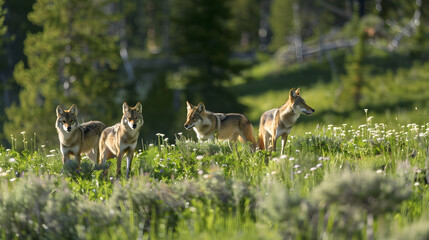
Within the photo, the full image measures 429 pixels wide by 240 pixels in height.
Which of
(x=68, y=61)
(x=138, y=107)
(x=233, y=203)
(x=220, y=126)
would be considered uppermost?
(x=68, y=61)

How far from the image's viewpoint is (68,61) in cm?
2650

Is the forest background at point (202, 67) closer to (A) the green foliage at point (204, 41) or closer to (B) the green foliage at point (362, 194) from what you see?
(A) the green foliage at point (204, 41)

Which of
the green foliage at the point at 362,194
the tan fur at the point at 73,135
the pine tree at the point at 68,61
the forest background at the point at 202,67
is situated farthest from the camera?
the forest background at the point at 202,67

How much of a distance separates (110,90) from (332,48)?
2629 centimetres

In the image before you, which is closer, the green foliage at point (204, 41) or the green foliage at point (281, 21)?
the green foliage at point (204, 41)

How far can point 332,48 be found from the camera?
46.7 m

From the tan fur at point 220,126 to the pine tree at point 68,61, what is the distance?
582 inches

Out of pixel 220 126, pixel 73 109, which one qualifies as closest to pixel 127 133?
pixel 73 109

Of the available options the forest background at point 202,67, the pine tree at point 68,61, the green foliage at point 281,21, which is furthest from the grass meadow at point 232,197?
the green foliage at point 281,21

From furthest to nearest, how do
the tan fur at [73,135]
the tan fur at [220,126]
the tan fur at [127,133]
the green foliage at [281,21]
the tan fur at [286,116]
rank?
the green foliage at [281,21], the tan fur at [220,126], the tan fur at [286,116], the tan fur at [73,135], the tan fur at [127,133]

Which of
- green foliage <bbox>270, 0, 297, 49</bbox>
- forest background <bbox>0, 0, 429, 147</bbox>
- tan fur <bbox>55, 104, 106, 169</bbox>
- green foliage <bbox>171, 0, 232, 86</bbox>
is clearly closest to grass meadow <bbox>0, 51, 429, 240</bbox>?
tan fur <bbox>55, 104, 106, 169</bbox>

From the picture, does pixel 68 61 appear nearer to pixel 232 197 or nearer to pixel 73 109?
pixel 73 109

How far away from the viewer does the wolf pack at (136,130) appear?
8.89 meters

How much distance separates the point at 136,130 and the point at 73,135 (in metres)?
1.29
